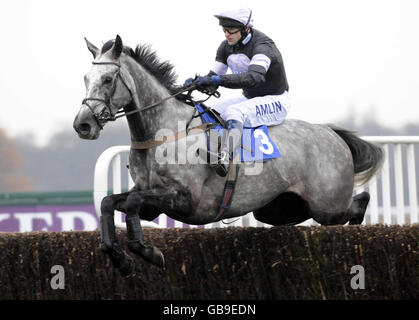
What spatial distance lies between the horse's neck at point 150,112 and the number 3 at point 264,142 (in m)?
0.51

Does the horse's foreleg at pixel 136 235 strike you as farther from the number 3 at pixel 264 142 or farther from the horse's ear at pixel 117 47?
the number 3 at pixel 264 142

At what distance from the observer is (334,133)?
638 centimetres

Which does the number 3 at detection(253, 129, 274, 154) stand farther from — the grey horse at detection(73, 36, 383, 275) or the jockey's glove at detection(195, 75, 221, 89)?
the jockey's glove at detection(195, 75, 221, 89)

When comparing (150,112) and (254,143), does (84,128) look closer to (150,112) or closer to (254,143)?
(150,112)

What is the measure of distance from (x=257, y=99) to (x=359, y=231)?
120 centimetres

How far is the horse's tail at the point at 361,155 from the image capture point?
256 inches

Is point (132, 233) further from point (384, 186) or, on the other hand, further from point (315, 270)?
point (384, 186)

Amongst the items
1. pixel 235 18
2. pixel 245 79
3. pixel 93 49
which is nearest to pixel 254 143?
pixel 245 79

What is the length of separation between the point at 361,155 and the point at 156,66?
2.05 m

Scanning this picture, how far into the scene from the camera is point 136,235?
4.82 metres

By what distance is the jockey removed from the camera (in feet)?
17.4
